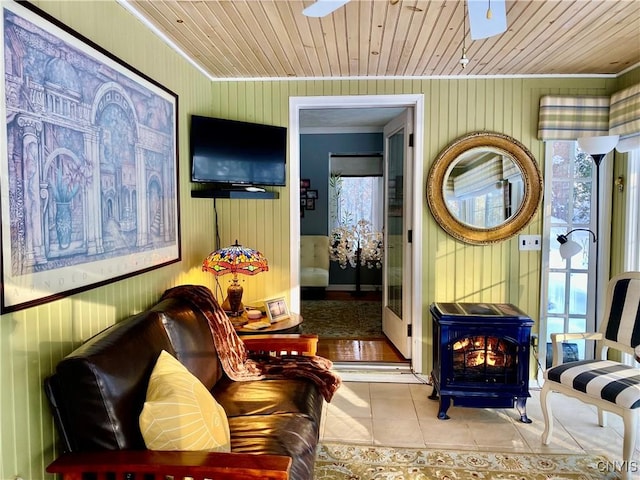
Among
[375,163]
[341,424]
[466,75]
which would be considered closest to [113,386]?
[341,424]

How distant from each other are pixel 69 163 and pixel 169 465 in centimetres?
116

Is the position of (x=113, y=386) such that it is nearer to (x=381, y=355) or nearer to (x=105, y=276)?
A: (x=105, y=276)

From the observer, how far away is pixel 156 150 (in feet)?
8.29

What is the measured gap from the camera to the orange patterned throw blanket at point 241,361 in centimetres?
246

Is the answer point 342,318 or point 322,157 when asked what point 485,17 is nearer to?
point 342,318

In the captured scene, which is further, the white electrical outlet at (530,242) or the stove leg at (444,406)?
the white electrical outlet at (530,242)

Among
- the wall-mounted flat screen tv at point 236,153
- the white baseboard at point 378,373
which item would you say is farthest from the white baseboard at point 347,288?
the wall-mounted flat screen tv at point 236,153

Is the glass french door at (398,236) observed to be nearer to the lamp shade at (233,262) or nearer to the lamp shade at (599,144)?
the lamp shade at (599,144)

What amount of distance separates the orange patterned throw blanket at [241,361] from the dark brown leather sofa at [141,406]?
0.49 feet

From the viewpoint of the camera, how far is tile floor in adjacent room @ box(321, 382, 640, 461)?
264 centimetres

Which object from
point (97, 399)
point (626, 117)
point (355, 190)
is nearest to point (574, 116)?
point (626, 117)

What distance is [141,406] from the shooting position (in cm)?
166

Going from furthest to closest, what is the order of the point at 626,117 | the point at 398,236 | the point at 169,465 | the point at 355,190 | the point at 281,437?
the point at 355,190
the point at 398,236
the point at 626,117
the point at 281,437
the point at 169,465

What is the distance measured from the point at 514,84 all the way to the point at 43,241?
3311 mm
